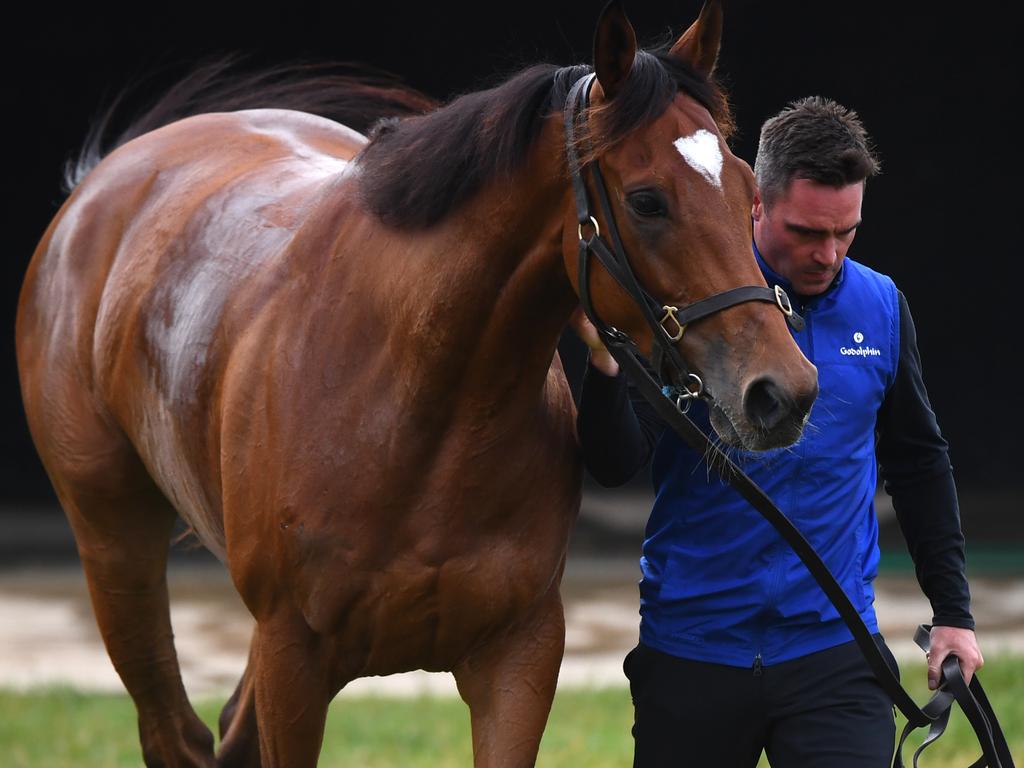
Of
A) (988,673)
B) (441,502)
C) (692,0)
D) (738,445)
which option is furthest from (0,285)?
(738,445)

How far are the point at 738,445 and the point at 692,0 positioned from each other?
5.04 metres

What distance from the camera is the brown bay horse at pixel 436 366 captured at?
2.37m

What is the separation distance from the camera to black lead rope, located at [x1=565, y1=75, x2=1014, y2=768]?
93.2 inches

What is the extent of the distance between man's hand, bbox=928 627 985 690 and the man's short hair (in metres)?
0.85

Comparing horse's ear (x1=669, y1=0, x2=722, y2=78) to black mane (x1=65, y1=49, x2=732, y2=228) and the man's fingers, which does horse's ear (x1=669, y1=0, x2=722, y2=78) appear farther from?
the man's fingers

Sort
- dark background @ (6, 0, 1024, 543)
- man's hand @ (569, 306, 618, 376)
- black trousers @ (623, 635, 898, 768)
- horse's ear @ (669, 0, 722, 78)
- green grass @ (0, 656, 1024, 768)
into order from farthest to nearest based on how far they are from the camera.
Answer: dark background @ (6, 0, 1024, 543) → green grass @ (0, 656, 1024, 768) → black trousers @ (623, 635, 898, 768) → man's hand @ (569, 306, 618, 376) → horse's ear @ (669, 0, 722, 78)

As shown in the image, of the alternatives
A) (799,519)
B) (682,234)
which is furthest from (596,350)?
(799,519)

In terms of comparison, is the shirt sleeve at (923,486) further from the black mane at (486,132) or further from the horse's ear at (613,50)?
the horse's ear at (613,50)

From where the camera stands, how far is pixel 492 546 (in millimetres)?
2812

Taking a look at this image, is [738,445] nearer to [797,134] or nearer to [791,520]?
[791,520]

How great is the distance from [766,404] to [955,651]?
862 mm

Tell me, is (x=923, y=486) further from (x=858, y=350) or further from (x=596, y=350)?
(x=596, y=350)

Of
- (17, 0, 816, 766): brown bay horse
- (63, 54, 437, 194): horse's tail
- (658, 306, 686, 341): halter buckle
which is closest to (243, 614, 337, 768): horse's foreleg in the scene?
(17, 0, 816, 766): brown bay horse

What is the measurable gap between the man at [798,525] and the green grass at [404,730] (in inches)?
68.2
